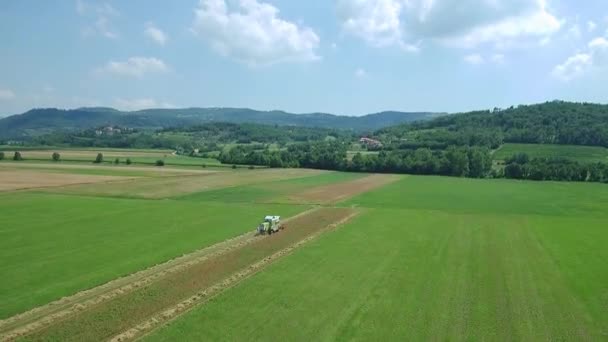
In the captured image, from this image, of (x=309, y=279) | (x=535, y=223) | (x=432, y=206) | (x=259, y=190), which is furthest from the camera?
(x=259, y=190)

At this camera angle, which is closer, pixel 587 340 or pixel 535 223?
pixel 587 340

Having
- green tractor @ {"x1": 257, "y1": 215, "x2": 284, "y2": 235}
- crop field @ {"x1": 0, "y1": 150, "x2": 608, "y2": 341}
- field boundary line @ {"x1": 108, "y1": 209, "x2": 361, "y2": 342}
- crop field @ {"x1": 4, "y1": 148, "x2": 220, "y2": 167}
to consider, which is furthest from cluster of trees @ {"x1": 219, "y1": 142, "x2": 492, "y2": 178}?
field boundary line @ {"x1": 108, "y1": 209, "x2": 361, "y2": 342}

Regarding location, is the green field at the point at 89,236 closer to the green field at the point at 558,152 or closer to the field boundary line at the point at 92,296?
the field boundary line at the point at 92,296

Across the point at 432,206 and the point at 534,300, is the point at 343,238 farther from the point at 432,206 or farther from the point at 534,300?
the point at 432,206

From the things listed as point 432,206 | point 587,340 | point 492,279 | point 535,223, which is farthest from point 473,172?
point 587,340

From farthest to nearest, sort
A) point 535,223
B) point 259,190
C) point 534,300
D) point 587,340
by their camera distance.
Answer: point 259,190 → point 535,223 → point 534,300 → point 587,340

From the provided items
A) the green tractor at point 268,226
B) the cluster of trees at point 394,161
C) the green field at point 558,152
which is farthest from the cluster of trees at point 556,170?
the green tractor at point 268,226

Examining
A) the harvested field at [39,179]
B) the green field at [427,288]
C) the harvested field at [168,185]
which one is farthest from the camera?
the harvested field at [39,179]
